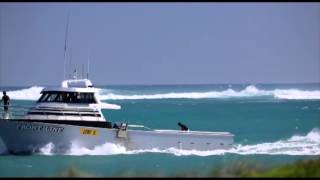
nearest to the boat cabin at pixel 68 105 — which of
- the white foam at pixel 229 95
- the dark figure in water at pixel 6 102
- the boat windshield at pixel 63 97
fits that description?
the boat windshield at pixel 63 97

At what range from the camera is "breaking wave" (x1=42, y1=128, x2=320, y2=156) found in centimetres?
2911

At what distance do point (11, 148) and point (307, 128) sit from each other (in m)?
22.3

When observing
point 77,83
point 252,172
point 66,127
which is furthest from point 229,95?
point 252,172

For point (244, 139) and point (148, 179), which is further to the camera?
point (244, 139)

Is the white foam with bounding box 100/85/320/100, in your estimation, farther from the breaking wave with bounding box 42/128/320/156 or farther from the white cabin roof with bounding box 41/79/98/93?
the white cabin roof with bounding box 41/79/98/93

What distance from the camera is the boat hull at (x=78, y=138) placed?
28.6 metres

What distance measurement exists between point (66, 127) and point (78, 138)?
647 millimetres

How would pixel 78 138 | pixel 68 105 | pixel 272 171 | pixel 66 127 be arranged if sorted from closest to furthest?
1. pixel 272 171
2. pixel 66 127
3. pixel 78 138
4. pixel 68 105

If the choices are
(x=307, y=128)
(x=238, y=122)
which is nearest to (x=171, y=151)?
(x=307, y=128)

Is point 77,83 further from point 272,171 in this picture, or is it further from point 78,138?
point 272,171

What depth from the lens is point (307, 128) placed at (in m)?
46.2

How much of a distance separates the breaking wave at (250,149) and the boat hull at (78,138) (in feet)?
0.50

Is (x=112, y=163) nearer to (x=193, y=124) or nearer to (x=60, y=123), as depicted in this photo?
(x=60, y=123)

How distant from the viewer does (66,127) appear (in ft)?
93.6
